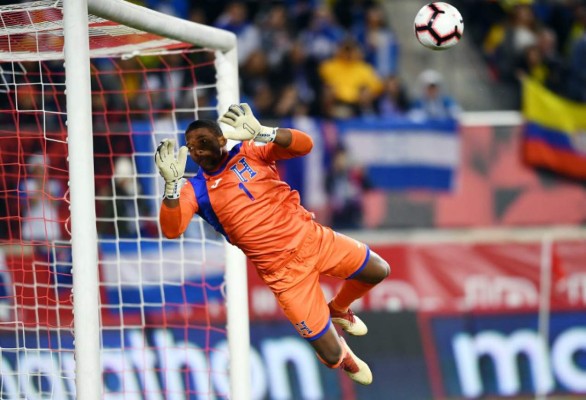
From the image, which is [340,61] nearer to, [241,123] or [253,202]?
[253,202]

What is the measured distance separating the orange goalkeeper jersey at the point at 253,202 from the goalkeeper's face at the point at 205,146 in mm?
124

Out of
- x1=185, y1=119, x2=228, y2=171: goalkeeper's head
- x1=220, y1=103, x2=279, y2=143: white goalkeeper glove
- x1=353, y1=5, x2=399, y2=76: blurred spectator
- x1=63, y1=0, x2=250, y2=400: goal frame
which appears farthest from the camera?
x1=353, y1=5, x2=399, y2=76: blurred spectator

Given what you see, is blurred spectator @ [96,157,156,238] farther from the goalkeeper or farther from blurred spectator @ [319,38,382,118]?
the goalkeeper

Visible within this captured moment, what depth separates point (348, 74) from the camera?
1306cm

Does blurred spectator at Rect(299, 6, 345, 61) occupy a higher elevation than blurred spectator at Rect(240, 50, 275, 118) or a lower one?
higher

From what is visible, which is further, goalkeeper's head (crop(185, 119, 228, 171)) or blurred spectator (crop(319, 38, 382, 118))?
blurred spectator (crop(319, 38, 382, 118))

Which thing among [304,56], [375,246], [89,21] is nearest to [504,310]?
[375,246]

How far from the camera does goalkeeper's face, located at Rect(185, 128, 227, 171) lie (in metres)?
6.11

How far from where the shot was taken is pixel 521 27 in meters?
13.9

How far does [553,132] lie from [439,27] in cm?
594

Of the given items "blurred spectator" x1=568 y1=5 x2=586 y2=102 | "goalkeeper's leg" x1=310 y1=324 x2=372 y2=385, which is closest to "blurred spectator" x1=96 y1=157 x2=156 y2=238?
"goalkeeper's leg" x1=310 y1=324 x2=372 y2=385

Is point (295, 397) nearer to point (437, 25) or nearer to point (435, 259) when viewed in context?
point (435, 259)

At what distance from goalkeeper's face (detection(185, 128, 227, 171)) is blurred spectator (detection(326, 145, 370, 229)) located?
5371 millimetres

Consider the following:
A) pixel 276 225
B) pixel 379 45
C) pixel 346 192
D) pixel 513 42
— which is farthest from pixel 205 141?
pixel 513 42
